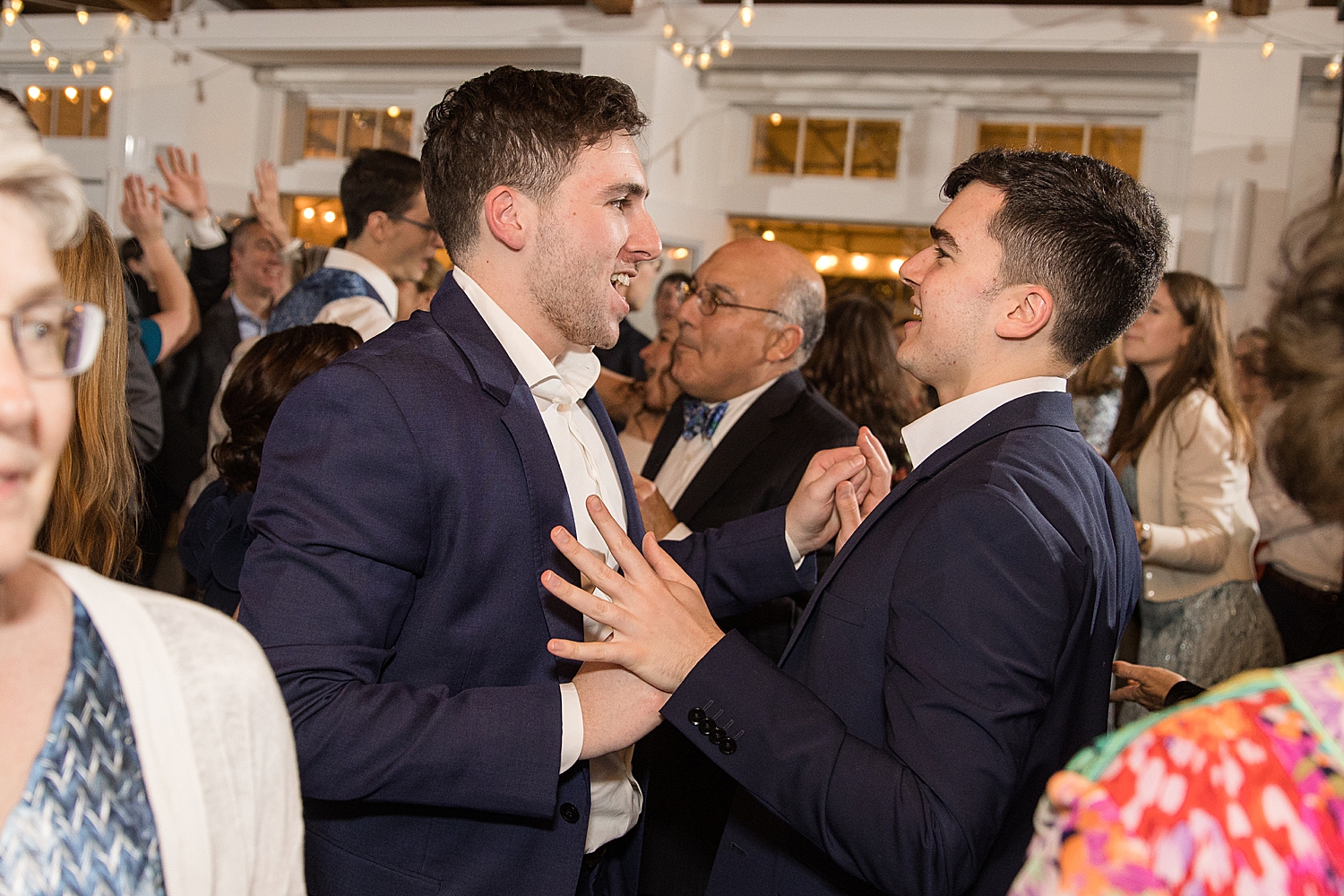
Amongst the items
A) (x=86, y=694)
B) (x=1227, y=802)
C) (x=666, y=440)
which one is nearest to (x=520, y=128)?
(x=86, y=694)

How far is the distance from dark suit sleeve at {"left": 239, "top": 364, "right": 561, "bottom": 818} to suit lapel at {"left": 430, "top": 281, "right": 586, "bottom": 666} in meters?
0.14

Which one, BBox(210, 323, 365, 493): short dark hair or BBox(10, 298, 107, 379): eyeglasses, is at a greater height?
BBox(10, 298, 107, 379): eyeglasses

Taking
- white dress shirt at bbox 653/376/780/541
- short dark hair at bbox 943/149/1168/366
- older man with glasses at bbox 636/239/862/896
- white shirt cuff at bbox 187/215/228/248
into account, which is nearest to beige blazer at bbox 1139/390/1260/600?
older man with glasses at bbox 636/239/862/896

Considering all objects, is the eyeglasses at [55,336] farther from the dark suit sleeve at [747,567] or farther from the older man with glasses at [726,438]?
the older man with glasses at [726,438]

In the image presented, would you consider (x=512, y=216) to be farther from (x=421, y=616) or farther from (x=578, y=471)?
(x=421, y=616)

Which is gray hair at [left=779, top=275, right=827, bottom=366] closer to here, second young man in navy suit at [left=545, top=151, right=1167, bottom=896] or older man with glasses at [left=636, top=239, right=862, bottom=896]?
older man with glasses at [left=636, top=239, right=862, bottom=896]

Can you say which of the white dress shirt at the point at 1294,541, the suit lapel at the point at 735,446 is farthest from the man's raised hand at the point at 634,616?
the white dress shirt at the point at 1294,541

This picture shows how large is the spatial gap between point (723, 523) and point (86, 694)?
1974 mm

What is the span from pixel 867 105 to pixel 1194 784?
6671mm

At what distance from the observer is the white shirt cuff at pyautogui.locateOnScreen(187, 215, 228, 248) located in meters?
4.00

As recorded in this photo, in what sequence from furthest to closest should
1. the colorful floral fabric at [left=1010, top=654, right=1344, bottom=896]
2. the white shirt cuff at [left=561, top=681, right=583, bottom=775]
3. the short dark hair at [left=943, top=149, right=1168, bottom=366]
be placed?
the short dark hair at [left=943, top=149, right=1168, bottom=366]
the white shirt cuff at [left=561, top=681, right=583, bottom=775]
the colorful floral fabric at [left=1010, top=654, right=1344, bottom=896]

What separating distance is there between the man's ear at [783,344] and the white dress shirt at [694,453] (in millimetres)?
67

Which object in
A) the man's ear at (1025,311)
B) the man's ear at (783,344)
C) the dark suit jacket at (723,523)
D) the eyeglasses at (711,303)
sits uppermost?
the man's ear at (1025,311)

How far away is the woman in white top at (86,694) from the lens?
0.65m
